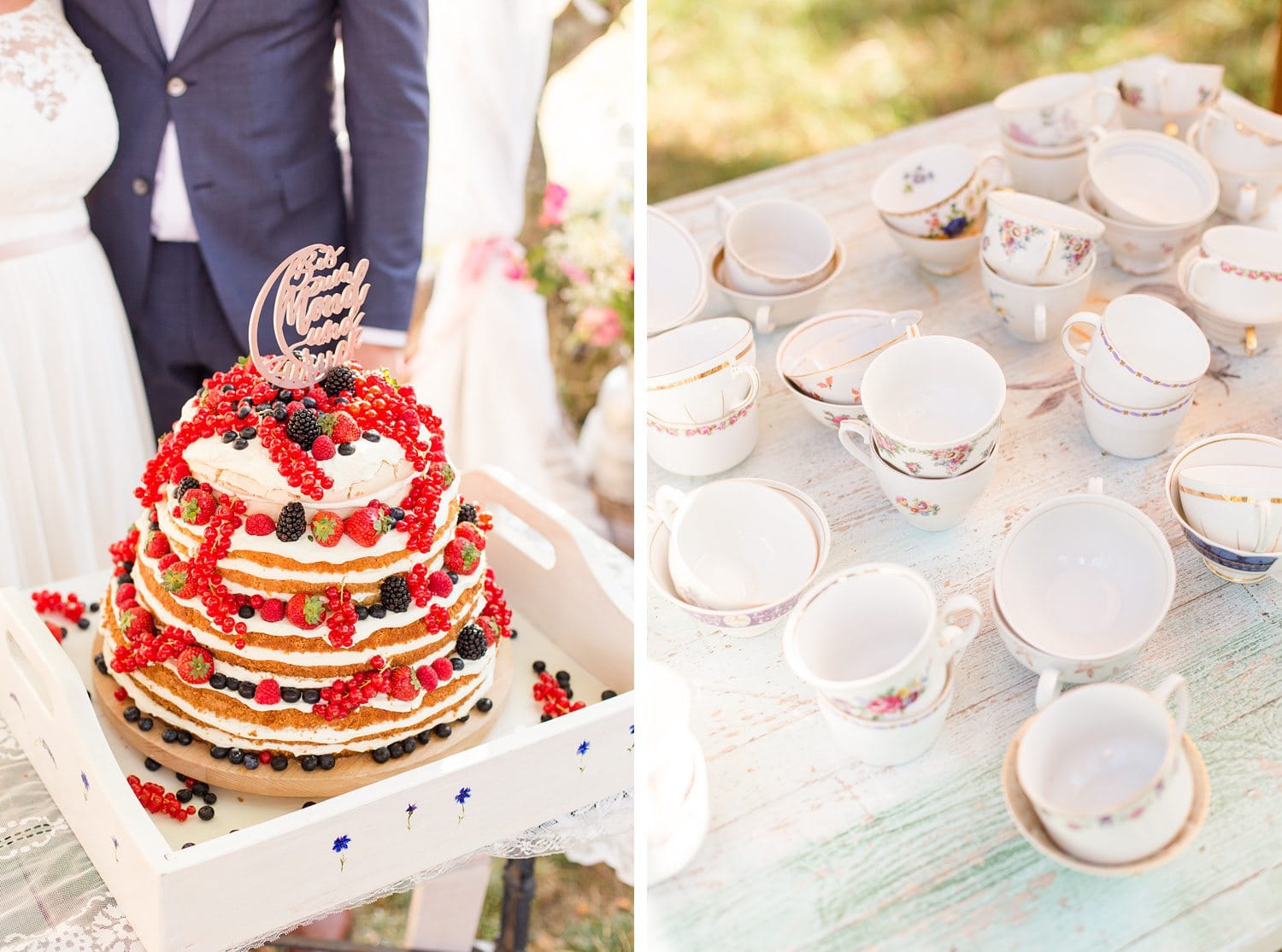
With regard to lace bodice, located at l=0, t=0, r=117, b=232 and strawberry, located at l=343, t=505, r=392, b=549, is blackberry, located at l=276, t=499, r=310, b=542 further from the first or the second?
lace bodice, located at l=0, t=0, r=117, b=232

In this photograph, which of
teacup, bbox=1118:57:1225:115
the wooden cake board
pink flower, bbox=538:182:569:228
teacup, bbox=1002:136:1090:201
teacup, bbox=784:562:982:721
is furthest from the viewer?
pink flower, bbox=538:182:569:228

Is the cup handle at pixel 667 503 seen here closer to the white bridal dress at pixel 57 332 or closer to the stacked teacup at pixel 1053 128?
the stacked teacup at pixel 1053 128

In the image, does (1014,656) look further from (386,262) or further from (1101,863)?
(386,262)

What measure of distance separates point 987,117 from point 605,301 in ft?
3.54

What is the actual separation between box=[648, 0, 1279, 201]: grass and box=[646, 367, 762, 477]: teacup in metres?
2.40

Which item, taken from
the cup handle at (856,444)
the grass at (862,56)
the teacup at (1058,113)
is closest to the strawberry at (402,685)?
the cup handle at (856,444)

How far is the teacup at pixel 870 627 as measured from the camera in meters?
1.02

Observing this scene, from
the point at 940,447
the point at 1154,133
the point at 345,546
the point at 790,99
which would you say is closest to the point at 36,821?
the point at 345,546

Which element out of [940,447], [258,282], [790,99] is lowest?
[790,99]

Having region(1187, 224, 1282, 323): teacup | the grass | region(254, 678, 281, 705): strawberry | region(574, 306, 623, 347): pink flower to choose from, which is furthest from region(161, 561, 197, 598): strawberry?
the grass

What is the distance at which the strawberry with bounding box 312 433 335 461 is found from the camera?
1.20 meters

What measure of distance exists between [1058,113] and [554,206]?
1294 millimetres

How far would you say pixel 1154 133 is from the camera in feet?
5.57

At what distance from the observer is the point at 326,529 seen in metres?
1.19
